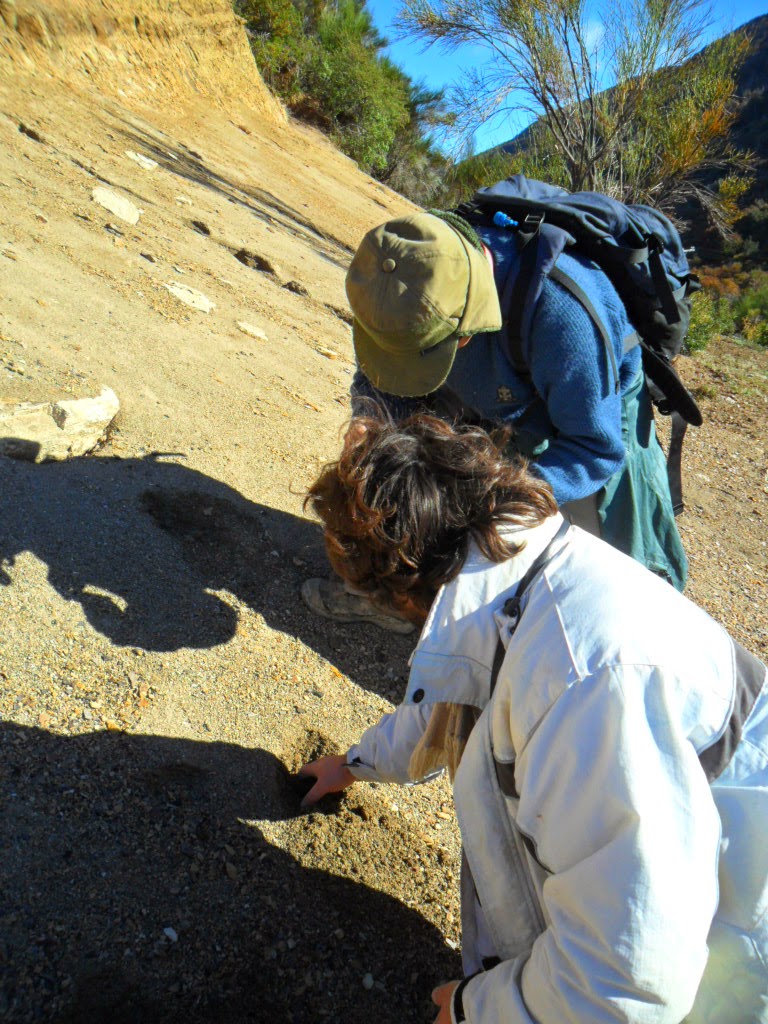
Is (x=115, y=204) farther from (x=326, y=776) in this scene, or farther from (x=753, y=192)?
(x=753, y=192)

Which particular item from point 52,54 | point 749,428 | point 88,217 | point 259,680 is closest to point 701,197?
point 749,428

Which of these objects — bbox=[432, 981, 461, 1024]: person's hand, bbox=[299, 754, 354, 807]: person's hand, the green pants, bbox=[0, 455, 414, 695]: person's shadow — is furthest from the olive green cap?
bbox=[432, 981, 461, 1024]: person's hand

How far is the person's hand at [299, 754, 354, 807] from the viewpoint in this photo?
1888 millimetres

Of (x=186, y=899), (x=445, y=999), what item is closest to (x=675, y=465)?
(x=445, y=999)

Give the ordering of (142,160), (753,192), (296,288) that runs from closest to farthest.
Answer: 1. (296,288)
2. (142,160)
3. (753,192)

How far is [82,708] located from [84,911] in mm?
535

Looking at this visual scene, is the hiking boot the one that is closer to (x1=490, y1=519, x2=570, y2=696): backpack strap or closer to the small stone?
(x1=490, y1=519, x2=570, y2=696): backpack strap

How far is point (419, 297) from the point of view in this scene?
174 centimetres

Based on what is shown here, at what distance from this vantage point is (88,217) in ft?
15.0

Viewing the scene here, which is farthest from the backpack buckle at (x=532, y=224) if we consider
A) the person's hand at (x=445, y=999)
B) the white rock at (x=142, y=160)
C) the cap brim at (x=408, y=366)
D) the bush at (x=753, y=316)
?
the bush at (x=753, y=316)

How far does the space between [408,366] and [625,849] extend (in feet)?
3.94

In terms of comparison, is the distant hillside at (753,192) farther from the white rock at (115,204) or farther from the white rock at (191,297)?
the white rock at (191,297)

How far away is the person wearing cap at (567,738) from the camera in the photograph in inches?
38.2

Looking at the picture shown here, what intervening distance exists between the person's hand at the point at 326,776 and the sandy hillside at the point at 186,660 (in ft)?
0.28
